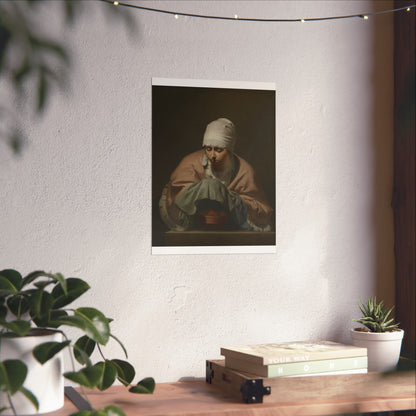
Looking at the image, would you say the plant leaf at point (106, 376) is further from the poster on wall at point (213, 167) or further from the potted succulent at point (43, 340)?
the poster on wall at point (213, 167)

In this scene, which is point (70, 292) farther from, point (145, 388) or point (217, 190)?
point (217, 190)

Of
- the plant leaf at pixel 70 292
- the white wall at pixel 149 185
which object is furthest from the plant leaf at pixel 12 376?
the white wall at pixel 149 185

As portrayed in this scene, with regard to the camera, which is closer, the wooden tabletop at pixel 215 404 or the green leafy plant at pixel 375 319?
the wooden tabletop at pixel 215 404

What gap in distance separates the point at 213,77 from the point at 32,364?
1083mm

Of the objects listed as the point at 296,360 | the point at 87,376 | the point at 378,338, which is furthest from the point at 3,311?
the point at 378,338

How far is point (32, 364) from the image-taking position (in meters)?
1.48

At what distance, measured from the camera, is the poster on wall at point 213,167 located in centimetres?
198

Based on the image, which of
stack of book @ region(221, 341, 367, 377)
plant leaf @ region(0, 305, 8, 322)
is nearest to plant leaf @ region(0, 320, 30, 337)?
plant leaf @ region(0, 305, 8, 322)

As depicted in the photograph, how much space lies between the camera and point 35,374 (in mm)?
1489

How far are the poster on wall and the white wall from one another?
0.12ft

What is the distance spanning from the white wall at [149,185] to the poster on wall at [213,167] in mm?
36

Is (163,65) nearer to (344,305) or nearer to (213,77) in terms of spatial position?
(213,77)

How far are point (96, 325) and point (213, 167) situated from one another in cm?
76

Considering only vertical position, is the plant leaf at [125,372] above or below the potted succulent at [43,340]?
below
